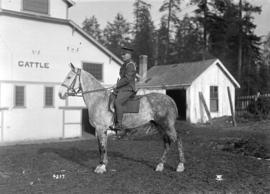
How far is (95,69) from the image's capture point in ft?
73.4

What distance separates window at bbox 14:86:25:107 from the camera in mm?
19359

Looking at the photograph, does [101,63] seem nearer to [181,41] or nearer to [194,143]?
[194,143]

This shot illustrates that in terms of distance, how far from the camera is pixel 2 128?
1875 centimetres

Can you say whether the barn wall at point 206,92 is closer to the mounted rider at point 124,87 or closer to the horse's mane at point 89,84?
the horse's mane at point 89,84

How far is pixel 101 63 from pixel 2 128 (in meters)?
7.31

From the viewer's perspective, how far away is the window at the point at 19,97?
1936 centimetres

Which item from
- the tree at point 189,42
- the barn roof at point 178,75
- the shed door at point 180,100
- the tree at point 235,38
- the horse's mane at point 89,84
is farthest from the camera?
the tree at point 189,42

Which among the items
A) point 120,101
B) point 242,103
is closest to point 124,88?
point 120,101

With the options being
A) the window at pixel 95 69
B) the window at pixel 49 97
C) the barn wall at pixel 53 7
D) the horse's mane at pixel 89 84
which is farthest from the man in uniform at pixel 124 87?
the window at pixel 95 69

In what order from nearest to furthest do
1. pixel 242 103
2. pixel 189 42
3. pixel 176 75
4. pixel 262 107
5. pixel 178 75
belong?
1. pixel 262 107
2. pixel 178 75
3. pixel 176 75
4. pixel 242 103
5. pixel 189 42

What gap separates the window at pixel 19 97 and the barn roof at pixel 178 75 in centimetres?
1116

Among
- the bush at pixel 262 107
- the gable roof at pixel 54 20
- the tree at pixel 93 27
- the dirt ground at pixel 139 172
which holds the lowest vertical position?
the dirt ground at pixel 139 172

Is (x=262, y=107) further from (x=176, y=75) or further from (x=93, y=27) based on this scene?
(x=93, y=27)

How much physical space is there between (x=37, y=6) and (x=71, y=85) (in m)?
12.3
